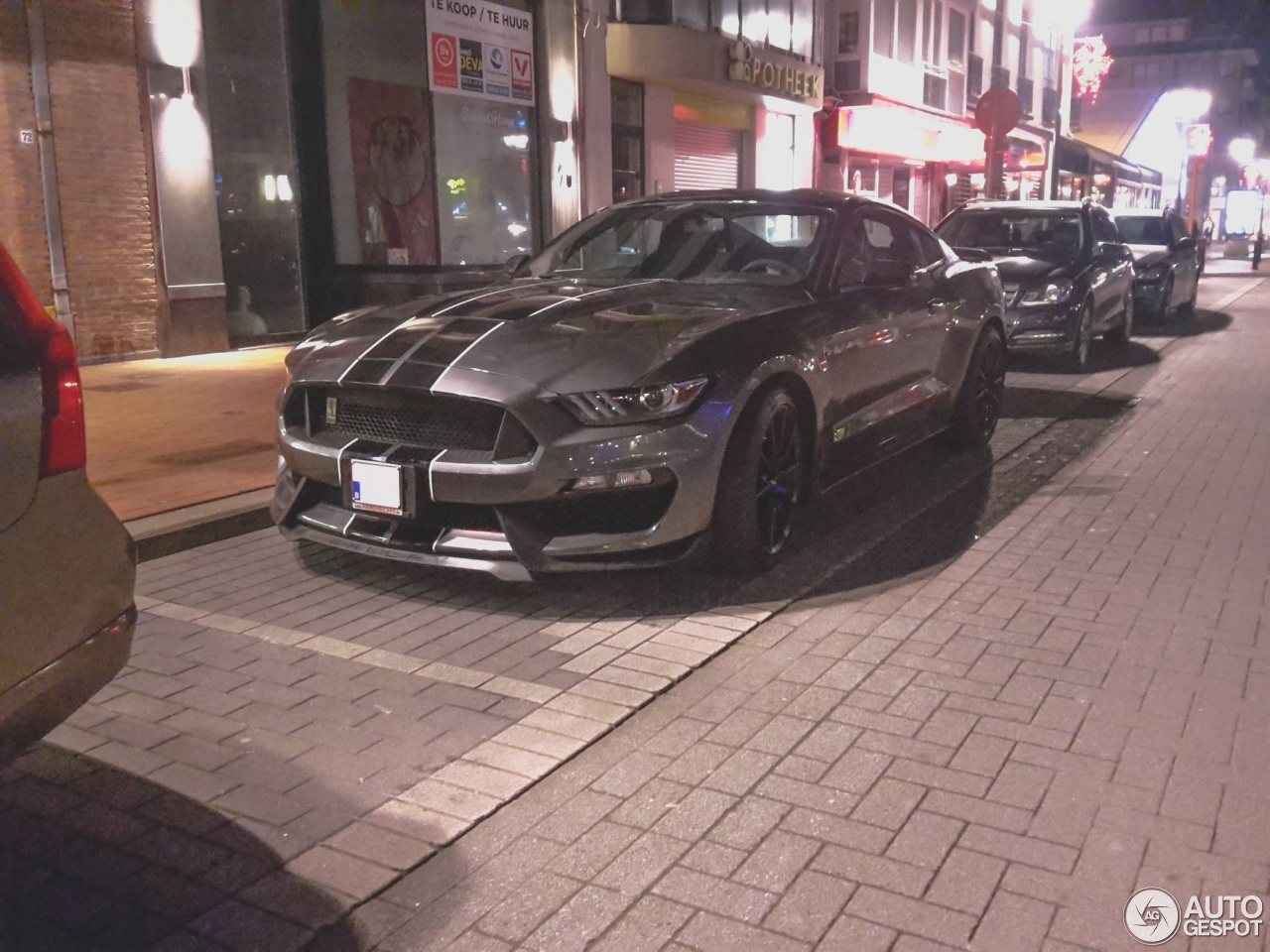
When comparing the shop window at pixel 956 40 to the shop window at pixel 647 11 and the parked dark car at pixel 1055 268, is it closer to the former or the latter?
the shop window at pixel 647 11

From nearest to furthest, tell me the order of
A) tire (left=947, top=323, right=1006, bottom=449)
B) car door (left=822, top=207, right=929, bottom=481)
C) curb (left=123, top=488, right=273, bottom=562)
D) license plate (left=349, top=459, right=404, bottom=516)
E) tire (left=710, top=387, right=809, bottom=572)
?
license plate (left=349, top=459, right=404, bottom=516), tire (left=710, top=387, right=809, bottom=572), curb (left=123, top=488, right=273, bottom=562), car door (left=822, top=207, right=929, bottom=481), tire (left=947, top=323, right=1006, bottom=449)

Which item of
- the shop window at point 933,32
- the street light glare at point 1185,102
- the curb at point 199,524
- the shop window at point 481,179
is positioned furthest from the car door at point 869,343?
the street light glare at point 1185,102

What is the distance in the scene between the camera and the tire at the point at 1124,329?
13293mm

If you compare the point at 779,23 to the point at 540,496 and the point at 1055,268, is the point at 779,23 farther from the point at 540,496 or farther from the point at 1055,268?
the point at 540,496

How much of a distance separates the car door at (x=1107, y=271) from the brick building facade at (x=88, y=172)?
931 cm

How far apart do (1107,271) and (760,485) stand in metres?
8.69

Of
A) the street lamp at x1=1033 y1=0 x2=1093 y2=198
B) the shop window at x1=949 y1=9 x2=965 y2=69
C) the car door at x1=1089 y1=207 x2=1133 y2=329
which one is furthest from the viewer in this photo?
the street lamp at x1=1033 y1=0 x2=1093 y2=198

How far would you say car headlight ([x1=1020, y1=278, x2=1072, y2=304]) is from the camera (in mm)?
11109

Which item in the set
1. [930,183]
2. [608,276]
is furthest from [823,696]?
[930,183]

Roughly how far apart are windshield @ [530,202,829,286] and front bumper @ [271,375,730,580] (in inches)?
57.6

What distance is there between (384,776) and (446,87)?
12322 millimetres

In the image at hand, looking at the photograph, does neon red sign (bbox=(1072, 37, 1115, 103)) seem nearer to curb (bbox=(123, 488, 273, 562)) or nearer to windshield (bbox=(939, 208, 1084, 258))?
windshield (bbox=(939, 208, 1084, 258))

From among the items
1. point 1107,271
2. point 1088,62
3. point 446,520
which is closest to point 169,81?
point 446,520

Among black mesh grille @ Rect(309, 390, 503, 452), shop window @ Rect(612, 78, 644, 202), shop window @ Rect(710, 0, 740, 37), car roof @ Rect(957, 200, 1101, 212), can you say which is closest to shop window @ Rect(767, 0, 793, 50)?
shop window @ Rect(710, 0, 740, 37)
